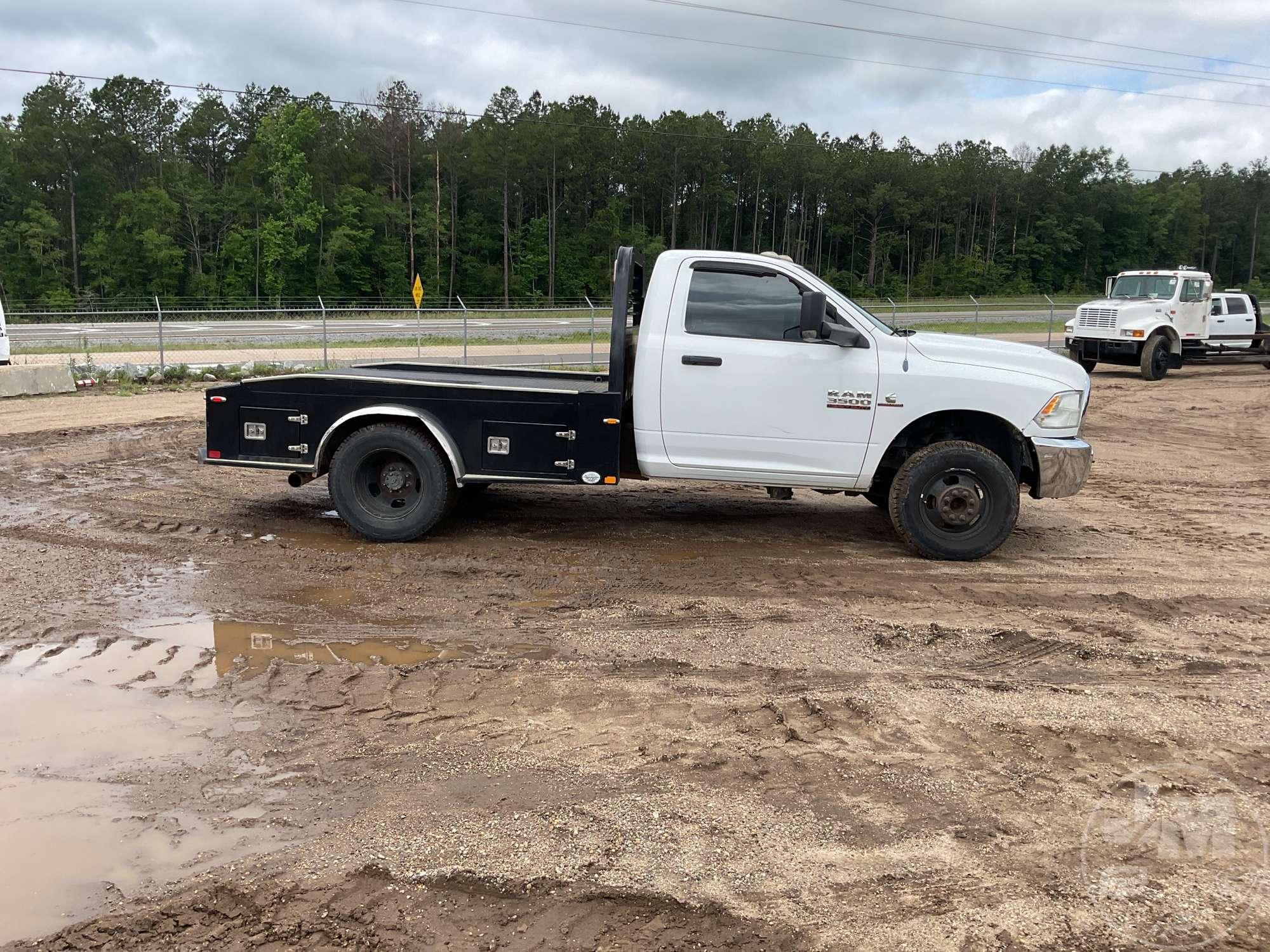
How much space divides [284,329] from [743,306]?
26089 mm

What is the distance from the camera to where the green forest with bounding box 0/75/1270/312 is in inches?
2264

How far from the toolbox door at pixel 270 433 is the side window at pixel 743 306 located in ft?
10.4

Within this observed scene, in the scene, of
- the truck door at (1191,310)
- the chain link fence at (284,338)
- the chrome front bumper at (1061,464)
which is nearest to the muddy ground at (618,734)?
the chrome front bumper at (1061,464)

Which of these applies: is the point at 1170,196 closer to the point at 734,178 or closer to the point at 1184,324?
→ the point at 734,178

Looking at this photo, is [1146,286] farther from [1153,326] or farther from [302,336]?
[302,336]

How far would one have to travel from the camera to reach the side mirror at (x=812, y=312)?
6.87 metres

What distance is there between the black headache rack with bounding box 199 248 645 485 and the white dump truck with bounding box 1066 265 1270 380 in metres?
19.1

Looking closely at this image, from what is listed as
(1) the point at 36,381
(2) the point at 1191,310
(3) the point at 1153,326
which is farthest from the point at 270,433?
(2) the point at 1191,310

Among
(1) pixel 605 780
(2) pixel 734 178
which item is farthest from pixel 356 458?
(2) pixel 734 178

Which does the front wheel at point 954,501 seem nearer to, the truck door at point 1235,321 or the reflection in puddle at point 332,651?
the reflection in puddle at point 332,651

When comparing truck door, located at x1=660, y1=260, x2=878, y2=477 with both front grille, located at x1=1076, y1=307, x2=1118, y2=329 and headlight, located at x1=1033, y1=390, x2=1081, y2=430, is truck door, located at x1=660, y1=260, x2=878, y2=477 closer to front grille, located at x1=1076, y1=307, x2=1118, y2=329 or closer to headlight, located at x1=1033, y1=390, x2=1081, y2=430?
headlight, located at x1=1033, y1=390, x2=1081, y2=430

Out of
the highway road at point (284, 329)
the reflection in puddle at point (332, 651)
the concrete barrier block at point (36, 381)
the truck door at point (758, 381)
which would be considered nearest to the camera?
the reflection in puddle at point (332, 651)

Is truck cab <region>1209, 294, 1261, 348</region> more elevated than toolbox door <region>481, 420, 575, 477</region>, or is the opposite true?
truck cab <region>1209, 294, 1261, 348</region>

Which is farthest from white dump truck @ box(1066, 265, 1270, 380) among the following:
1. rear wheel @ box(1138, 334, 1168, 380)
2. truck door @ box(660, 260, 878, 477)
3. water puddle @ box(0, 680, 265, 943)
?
water puddle @ box(0, 680, 265, 943)
